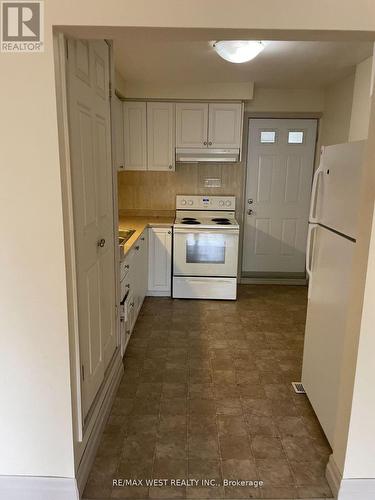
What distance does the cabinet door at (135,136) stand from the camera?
13.6 feet

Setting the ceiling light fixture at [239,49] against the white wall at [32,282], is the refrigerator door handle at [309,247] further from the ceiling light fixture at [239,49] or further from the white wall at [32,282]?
the white wall at [32,282]

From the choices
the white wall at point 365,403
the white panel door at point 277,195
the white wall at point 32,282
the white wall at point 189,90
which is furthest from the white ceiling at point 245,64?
the white wall at point 365,403

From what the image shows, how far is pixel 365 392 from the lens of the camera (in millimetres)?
1590

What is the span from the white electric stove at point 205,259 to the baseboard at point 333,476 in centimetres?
241

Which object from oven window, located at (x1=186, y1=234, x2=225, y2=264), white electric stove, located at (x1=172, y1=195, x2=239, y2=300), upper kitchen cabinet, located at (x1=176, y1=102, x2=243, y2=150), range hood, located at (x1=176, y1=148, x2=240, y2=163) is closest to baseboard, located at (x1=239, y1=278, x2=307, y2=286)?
white electric stove, located at (x1=172, y1=195, x2=239, y2=300)

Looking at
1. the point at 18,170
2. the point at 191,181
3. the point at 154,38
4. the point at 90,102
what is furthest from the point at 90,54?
the point at 191,181

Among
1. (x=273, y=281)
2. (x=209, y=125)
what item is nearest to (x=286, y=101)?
(x=209, y=125)

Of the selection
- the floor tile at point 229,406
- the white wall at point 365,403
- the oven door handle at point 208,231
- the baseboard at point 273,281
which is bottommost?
the floor tile at point 229,406

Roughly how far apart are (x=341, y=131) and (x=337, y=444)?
10.2 feet

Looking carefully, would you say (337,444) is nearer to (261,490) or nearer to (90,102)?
(261,490)

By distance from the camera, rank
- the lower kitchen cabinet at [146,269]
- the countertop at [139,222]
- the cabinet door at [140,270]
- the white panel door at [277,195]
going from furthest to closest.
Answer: the white panel door at [277,195] < the countertop at [139,222] < the cabinet door at [140,270] < the lower kitchen cabinet at [146,269]

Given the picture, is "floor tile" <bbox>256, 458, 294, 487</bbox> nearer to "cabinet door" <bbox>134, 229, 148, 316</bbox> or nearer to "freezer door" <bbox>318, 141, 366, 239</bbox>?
"freezer door" <bbox>318, 141, 366, 239</bbox>

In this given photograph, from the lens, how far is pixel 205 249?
405cm

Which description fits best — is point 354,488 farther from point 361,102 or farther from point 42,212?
point 361,102
